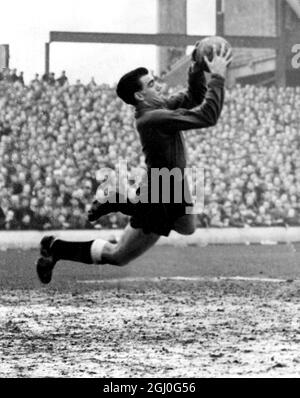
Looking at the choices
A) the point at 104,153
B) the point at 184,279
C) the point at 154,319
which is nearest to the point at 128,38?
the point at 104,153

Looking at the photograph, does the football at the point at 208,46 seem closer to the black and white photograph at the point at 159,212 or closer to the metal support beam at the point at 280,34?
the black and white photograph at the point at 159,212

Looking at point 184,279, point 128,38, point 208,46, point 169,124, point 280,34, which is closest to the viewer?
point 208,46

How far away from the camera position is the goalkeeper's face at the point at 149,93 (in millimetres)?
6000

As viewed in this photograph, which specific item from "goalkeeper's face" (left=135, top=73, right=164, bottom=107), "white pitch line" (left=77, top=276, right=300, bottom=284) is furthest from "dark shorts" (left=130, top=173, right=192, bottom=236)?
"white pitch line" (left=77, top=276, right=300, bottom=284)

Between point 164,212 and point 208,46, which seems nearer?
point 208,46

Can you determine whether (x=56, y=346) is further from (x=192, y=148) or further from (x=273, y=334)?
(x=192, y=148)

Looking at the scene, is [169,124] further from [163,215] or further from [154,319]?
[154,319]

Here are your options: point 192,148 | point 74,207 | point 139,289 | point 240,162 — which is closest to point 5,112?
point 74,207

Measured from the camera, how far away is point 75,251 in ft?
22.0

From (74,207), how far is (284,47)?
5.77 m

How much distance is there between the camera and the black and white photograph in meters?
6.02

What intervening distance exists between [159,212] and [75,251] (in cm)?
89

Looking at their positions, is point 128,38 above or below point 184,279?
above

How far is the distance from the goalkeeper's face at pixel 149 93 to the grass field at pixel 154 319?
1.82m
